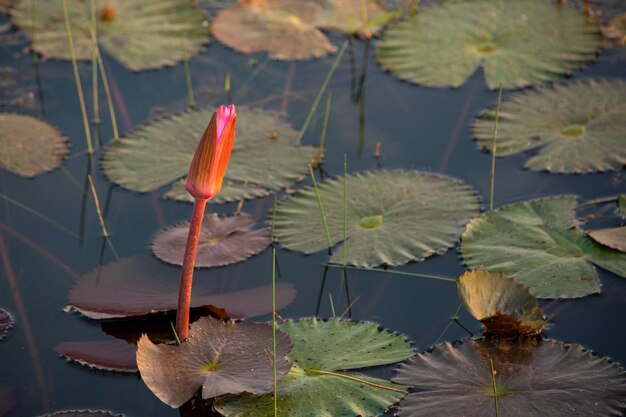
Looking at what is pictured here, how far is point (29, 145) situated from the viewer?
3.71 meters

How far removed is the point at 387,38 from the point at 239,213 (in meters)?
1.65

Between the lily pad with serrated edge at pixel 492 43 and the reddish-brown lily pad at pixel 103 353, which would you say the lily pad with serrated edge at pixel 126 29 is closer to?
the lily pad with serrated edge at pixel 492 43

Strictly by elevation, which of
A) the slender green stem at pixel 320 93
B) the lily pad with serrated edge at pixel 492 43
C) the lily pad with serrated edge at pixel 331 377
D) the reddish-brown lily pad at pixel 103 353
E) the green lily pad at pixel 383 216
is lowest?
the reddish-brown lily pad at pixel 103 353

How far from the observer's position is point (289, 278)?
298 cm

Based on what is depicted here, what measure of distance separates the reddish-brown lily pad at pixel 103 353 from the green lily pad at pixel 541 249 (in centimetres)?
120

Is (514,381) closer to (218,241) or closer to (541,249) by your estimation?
(541,249)

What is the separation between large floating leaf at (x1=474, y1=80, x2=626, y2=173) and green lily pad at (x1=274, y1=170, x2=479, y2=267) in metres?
0.43

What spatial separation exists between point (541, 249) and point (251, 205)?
44.5 inches

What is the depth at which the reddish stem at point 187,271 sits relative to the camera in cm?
236

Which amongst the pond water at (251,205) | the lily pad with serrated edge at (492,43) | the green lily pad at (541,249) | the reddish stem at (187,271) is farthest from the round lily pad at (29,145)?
the green lily pad at (541,249)

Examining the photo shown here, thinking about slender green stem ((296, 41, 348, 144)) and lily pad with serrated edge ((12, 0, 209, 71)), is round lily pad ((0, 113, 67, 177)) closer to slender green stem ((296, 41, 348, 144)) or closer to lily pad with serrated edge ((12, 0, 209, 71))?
lily pad with serrated edge ((12, 0, 209, 71))

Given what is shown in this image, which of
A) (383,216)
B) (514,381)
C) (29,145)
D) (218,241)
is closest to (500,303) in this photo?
(514,381)

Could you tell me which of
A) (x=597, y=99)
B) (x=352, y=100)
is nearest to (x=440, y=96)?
(x=352, y=100)

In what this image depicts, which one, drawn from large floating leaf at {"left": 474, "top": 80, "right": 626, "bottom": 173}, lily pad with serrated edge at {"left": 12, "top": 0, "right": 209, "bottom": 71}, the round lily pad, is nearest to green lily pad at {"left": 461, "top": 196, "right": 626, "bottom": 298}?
large floating leaf at {"left": 474, "top": 80, "right": 626, "bottom": 173}
